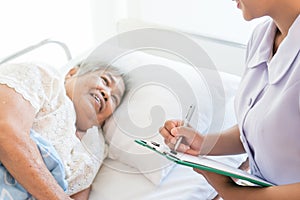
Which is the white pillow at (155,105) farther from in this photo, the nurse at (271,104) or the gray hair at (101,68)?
the nurse at (271,104)

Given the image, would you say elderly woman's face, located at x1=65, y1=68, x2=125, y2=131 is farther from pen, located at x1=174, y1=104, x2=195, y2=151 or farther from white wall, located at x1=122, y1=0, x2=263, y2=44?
white wall, located at x1=122, y1=0, x2=263, y2=44

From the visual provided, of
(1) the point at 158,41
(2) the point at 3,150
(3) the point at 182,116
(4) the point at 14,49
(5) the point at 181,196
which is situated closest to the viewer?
(2) the point at 3,150

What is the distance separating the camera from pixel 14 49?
2.19 metres

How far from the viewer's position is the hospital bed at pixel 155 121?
1367 mm

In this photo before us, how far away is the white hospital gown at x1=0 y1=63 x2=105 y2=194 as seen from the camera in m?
1.23

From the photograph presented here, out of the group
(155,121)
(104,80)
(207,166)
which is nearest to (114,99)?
(104,80)

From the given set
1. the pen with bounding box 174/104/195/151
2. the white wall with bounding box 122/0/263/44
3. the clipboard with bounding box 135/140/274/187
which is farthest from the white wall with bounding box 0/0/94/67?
the clipboard with bounding box 135/140/274/187

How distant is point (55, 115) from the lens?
4.30 feet

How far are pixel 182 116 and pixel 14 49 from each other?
1.22 m

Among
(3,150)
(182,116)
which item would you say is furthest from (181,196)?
(3,150)

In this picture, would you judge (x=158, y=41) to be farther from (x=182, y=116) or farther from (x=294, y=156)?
(x=294, y=156)

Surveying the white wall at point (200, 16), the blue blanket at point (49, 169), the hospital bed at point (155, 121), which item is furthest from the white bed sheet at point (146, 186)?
the white wall at point (200, 16)

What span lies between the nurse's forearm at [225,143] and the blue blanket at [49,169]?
18.5 inches

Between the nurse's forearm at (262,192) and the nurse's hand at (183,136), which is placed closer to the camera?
the nurse's forearm at (262,192)
